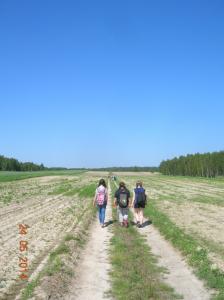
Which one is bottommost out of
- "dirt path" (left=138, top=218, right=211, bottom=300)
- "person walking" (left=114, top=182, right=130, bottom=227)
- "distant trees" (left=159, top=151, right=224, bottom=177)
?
"dirt path" (left=138, top=218, right=211, bottom=300)

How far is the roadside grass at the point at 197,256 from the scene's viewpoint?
37.4 feet

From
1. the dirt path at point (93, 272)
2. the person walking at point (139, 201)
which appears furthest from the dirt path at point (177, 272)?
the person walking at point (139, 201)

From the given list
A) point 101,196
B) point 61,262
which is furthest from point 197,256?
point 101,196

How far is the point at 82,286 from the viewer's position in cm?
1123

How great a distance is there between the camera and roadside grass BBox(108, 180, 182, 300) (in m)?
10.4

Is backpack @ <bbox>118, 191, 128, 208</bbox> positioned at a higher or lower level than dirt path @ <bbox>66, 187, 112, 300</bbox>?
higher

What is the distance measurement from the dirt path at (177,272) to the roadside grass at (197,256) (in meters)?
0.20

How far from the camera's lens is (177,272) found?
12.8 m

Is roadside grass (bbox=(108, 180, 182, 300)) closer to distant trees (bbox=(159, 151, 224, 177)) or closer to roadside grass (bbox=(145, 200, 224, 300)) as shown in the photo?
roadside grass (bbox=(145, 200, 224, 300))

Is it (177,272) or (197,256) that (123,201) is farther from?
(177,272)

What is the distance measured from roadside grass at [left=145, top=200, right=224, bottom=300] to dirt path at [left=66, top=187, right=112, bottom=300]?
241 cm

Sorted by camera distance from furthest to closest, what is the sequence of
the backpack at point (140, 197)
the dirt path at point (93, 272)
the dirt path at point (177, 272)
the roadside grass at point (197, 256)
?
the backpack at point (140, 197)
the roadside grass at point (197, 256)
the dirt path at point (177, 272)
the dirt path at point (93, 272)

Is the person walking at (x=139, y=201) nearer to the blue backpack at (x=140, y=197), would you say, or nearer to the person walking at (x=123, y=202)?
the blue backpack at (x=140, y=197)
